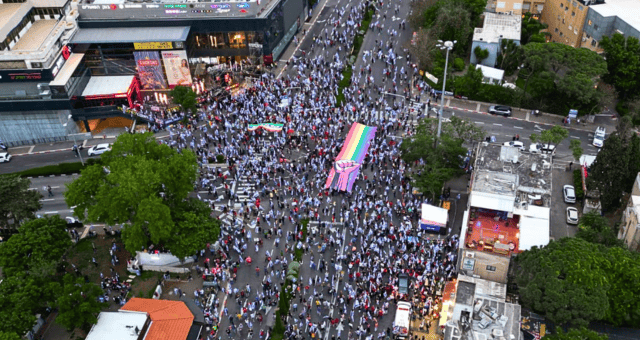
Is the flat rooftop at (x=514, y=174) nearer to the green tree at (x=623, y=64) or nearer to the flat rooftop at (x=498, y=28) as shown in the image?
the green tree at (x=623, y=64)

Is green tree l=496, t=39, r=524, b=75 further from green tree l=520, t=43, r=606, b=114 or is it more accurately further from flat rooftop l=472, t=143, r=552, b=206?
flat rooftop l=472, t=143, r=552, b=206

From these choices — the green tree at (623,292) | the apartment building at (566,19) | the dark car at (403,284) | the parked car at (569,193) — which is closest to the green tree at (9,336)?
the dark car at (403,284)

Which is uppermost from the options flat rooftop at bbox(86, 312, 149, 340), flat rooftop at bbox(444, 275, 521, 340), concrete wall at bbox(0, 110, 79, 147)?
concrete wall at bbox(0, 110, 79, 147)

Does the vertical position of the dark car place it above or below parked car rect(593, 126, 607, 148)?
below

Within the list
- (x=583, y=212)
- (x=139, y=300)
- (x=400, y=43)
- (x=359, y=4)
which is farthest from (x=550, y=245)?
(x=359, y=4)

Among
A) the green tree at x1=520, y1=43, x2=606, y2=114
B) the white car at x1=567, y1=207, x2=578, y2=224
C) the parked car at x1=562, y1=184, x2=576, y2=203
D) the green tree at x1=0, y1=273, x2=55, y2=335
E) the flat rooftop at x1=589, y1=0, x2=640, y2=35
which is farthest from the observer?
the flat rooftop at x1=589, y1=0, x2=640, y2=35

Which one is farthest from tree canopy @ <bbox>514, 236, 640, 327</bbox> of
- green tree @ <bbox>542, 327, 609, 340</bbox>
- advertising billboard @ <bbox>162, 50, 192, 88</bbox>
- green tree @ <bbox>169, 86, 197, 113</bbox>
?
advertising billboard @ <bbox>162, 50, 192, 88</bbox>
